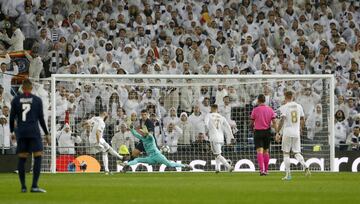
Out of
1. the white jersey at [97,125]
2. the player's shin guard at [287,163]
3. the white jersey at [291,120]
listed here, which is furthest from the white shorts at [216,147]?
the player's shin guard at [287,163]

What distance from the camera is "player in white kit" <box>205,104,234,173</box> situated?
115 feet

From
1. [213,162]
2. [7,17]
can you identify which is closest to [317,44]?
[213,162]

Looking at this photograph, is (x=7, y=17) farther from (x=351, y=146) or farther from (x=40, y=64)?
(x=351, y=146)

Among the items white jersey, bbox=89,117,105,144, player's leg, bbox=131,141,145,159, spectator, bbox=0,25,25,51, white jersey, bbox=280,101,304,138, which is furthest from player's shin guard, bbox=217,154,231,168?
spectator, bbox=0,25,25,51

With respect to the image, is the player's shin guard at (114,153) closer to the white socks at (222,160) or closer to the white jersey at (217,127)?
the white jersey at (217,127)

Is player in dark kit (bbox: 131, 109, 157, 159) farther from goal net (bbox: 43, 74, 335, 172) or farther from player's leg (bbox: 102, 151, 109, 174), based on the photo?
player's leg (bbox: 102, 151, 109, 174)

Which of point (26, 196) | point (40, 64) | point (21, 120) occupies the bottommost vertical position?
point (26, 196)

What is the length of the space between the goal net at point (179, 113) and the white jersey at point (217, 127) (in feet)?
5.36

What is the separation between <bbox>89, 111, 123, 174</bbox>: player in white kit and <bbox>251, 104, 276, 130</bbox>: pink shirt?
15.5 ft

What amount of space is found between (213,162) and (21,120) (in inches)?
626

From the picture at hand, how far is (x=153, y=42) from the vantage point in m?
41.4

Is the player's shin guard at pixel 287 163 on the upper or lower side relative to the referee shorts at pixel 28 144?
lower

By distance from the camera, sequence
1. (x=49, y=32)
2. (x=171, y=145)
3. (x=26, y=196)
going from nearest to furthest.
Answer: (x=26, y=196)
(x=171, y=145)
(x=49, y=32)

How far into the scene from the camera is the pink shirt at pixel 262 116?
32.9 meters
